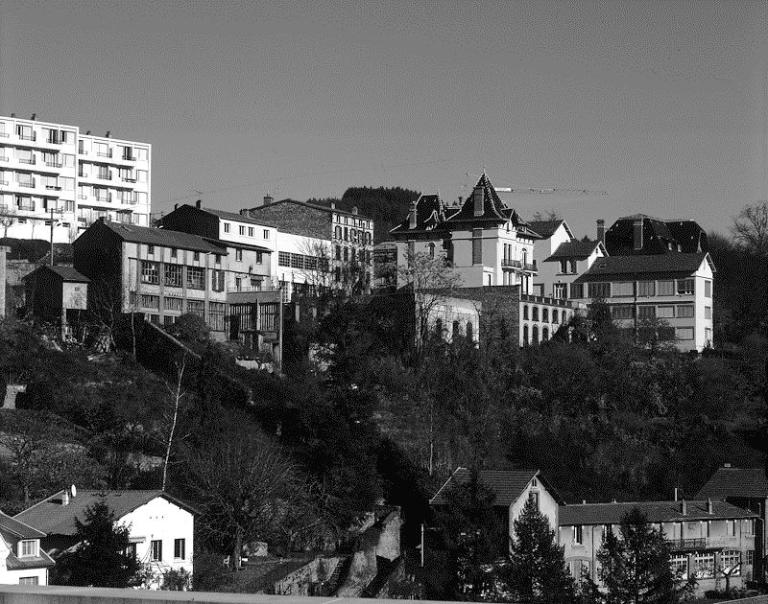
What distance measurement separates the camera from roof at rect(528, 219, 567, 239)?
252ft

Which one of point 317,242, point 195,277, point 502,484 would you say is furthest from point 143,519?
point 317,242

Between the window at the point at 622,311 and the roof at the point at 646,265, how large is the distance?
1858 mm

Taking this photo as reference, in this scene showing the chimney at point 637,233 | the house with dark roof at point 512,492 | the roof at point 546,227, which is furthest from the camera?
the chimney at point 637,233

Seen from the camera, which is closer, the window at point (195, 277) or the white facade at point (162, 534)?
the white facade at point (162, 534)

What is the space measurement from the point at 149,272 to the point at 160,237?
230 centimetres

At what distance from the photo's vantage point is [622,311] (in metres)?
71.9

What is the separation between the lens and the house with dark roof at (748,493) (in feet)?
163

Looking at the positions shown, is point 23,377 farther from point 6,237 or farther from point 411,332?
point 6,237

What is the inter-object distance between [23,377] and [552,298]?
3225cm

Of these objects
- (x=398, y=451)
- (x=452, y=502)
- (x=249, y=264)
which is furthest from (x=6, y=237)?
(x=452, y=502)

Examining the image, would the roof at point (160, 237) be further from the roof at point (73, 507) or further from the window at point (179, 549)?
the window at point (179, 549)

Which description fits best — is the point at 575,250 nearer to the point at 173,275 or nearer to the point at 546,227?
the point at 546,227

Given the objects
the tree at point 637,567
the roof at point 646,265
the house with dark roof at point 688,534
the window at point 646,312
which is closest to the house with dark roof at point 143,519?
the tree at point 637,567

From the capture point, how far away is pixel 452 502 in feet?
126
